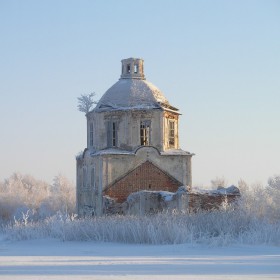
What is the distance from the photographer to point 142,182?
3234 centimetres

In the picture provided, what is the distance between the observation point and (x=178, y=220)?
18297 millimetres

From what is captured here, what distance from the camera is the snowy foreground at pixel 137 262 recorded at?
9531 millimetres

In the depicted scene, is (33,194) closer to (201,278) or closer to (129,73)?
(129,73)

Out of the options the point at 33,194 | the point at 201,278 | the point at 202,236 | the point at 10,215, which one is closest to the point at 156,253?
the point at 202,236

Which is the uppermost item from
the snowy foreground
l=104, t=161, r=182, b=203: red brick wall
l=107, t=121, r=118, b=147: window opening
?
l=107, t=121, r=118, b=147: window opening

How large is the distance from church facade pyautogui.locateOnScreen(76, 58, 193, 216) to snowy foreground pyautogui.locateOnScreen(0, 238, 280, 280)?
16.1 metres

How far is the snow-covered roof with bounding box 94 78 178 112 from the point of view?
32.9 meters

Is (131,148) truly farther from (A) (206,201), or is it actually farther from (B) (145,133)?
(A) (206,201)

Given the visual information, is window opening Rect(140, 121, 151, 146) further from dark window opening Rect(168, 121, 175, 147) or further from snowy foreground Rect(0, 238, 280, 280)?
snowy foreground Rect(0, 238, 280, 280)

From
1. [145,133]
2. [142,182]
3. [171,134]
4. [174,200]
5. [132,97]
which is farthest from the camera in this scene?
[171,134]

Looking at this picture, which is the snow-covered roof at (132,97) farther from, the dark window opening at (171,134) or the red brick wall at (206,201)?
the red brick wall at (206,201)

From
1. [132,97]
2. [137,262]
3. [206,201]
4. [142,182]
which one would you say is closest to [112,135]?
[132,97]

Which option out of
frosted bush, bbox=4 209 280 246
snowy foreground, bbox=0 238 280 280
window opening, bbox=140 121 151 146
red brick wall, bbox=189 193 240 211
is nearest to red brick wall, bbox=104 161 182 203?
window opening, bbox=140 121 151 146

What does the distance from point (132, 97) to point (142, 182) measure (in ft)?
13.9
